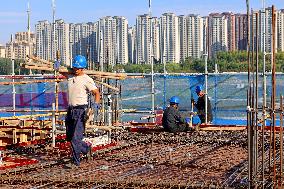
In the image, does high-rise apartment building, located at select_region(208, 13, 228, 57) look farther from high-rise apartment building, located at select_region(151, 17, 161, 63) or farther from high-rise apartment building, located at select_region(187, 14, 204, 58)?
high-rise apartment building, located at select_region(151, 17, 161, 63)

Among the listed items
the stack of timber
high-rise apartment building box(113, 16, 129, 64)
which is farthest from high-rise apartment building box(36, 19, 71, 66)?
the stack of timber

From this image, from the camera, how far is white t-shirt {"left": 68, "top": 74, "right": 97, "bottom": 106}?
739 centimetres

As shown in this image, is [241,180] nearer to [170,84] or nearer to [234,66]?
[170,84]

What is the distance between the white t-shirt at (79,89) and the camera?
7.39 m

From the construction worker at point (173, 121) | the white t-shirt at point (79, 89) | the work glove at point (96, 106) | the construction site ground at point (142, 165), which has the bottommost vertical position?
the construction site ground at point (142, 165)

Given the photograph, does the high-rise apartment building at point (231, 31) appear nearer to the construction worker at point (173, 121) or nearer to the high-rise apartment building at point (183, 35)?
the high-rise apartment building at point (183, 35)

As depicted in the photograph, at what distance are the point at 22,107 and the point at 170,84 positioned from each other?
4.71m

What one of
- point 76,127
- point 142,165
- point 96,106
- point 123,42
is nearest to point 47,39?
point 123,42

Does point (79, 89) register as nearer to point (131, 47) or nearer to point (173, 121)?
point (173, 121)

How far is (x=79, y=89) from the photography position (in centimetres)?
741

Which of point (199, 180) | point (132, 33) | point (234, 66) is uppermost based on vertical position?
point (132, 33)

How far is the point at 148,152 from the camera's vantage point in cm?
848

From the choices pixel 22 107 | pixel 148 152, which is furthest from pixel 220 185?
pixel 22 107

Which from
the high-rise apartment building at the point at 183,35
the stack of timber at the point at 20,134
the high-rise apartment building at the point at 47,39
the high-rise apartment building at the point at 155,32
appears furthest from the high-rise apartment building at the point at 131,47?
the stack of timber at the point at 20,134
